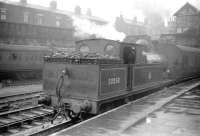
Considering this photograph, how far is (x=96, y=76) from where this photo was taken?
26.1ft

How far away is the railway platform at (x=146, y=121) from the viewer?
247 inches

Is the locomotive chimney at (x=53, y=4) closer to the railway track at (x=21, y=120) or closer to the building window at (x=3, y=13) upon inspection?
the building window at (x=3, y=13)

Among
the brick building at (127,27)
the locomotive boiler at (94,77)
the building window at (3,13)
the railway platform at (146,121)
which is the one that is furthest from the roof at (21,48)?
the brick building at (127,27)

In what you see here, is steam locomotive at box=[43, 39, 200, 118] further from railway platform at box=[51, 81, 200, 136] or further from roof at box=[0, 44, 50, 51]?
roof at box=[0, 44, 50, 51]

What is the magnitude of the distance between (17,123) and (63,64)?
2463mm

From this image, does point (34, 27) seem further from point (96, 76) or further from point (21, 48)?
point (96, 76)

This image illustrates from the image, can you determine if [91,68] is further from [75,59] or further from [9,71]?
[9,71]

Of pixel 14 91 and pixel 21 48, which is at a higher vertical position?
pixel 21 48

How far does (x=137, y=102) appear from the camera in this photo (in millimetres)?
10094

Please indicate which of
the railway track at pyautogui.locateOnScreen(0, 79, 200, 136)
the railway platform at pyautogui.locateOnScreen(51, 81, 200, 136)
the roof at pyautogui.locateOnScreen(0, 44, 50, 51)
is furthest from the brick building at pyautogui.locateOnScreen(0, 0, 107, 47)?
the railway platform at pyautogui.locateOnScreen(51, 81, 200, 136)

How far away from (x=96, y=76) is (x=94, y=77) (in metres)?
0.08

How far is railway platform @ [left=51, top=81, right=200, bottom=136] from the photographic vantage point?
6285 millimetres

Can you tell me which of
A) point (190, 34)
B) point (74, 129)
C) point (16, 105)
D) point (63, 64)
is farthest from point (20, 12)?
point (74, 129)

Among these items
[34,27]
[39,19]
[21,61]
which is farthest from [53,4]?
[21,61]
